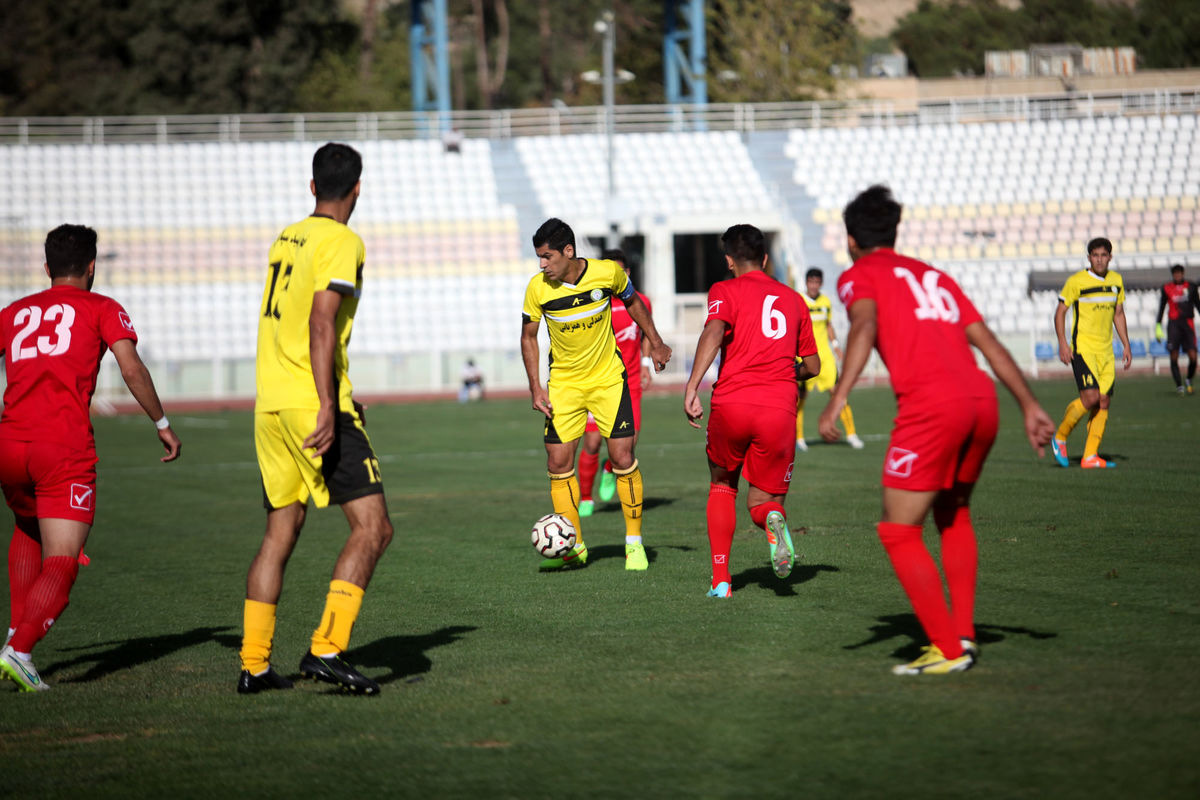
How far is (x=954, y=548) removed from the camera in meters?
5.32

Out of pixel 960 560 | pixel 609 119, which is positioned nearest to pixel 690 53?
pixel 609 119

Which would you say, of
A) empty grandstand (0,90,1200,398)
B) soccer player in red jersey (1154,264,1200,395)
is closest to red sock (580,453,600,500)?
soccer player in red jersey (1154,264,1200,395)

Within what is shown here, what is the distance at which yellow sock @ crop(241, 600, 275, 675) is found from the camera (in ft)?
17.8

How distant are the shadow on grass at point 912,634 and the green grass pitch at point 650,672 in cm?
3

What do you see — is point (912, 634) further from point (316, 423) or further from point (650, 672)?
point (316, 423)

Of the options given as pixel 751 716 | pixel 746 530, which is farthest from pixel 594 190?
pixel 751 716

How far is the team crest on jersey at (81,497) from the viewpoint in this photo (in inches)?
232

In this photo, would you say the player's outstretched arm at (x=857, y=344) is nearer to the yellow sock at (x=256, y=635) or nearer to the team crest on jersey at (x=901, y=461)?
the team crest on jersey at (x=901, y=461)

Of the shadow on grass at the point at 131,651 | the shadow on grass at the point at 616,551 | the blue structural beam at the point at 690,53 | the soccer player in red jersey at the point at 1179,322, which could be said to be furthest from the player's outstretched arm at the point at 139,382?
the blue structural beam at the point at 690,53

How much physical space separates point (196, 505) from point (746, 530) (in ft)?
21.1

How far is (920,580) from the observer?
5.05 m

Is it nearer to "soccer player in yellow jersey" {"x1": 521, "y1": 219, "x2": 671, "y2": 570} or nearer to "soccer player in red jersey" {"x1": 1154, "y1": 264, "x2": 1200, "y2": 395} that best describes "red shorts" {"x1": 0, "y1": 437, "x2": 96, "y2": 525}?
"soccer player in yellow jersey" {"x1": 521, "y1": 219, "x2": 671, "y2": 570}

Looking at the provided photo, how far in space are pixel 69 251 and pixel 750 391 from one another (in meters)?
3.63

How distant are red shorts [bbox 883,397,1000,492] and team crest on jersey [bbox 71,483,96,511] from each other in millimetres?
3739
